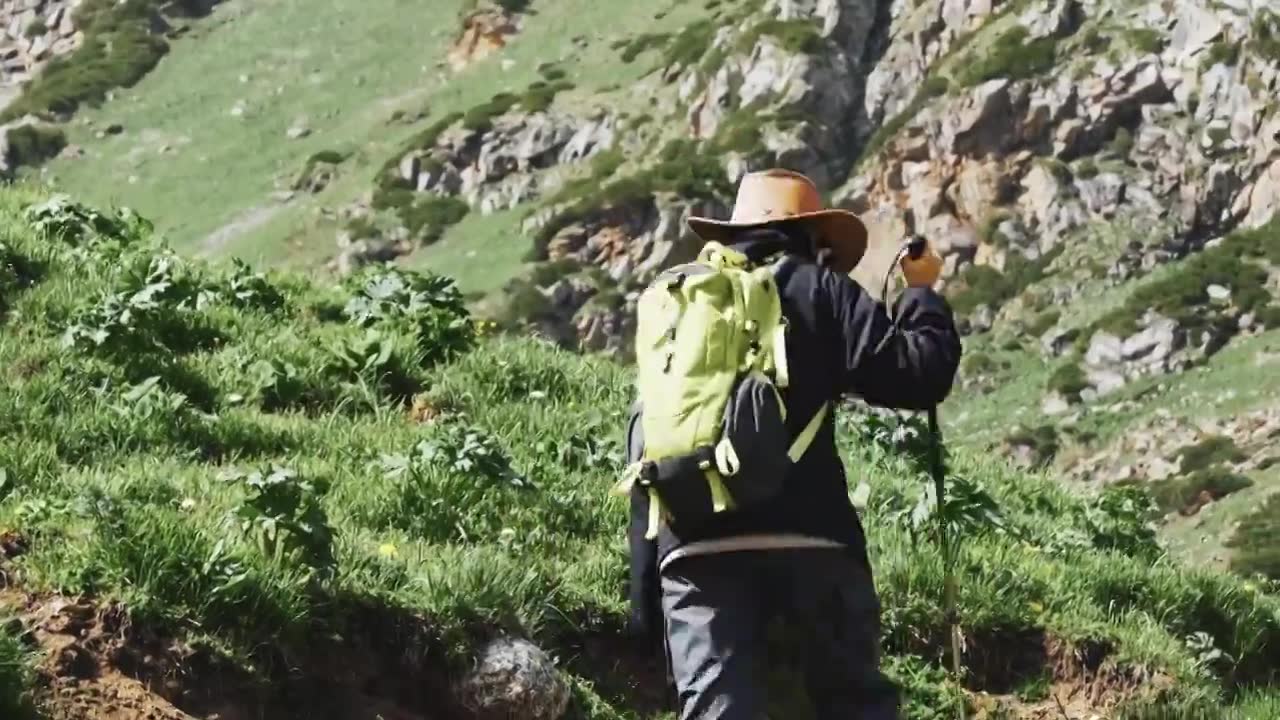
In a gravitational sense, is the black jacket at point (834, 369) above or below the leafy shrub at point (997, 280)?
above

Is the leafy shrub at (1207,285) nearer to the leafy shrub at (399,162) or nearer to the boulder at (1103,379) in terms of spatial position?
the boulder at (1103,379)

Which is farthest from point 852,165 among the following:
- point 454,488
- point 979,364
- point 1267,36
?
point 454,488

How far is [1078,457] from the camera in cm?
5350

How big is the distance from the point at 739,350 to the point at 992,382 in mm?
58552

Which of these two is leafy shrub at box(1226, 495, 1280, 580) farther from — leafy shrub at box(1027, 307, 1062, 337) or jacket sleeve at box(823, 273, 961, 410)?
jacket sleeve at box(823, 273, 961, 410)

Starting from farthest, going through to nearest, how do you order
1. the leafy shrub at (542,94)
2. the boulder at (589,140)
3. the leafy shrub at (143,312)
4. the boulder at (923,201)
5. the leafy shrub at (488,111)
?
the leafy shrub at (542,94)
the leafy shrub at (488,111)
the boulder at (589,140)
the boulder at (923,201)
the leafy shrub at (143,312)

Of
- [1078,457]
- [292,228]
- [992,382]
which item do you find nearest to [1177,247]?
[992,382]

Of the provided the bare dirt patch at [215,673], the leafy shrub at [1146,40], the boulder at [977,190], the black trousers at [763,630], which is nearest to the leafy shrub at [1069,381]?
the boulder at [977,190]

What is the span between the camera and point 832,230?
5027mm

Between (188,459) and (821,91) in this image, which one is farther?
(821,91)

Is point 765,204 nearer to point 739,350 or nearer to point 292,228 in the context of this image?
point 739,350

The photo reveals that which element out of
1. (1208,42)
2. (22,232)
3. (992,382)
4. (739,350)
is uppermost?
(739,350)

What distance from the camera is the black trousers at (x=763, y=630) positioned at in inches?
183

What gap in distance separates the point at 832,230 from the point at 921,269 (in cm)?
30
